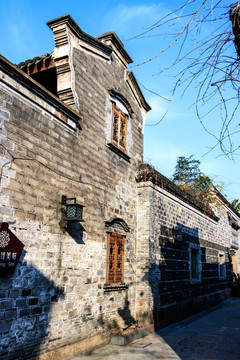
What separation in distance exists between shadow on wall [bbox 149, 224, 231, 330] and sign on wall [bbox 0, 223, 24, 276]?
4874mm

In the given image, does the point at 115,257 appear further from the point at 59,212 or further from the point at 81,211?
the point at 59,212

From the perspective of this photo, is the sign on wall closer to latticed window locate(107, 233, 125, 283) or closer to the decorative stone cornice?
latticed window locate(107, 233, 125, 283)

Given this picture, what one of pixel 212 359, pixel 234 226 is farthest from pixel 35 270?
pixel 234 226

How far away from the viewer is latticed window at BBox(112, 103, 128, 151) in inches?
354

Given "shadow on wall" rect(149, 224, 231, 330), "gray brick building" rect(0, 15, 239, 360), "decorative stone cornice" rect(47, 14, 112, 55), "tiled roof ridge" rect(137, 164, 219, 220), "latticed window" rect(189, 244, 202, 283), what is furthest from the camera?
"latticed window" rect(189, 244, 202, 283)

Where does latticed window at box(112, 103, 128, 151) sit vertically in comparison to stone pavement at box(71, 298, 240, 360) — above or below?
above

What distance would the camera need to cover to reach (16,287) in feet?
16.3

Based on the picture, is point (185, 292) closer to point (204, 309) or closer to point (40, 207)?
point (204, 309)

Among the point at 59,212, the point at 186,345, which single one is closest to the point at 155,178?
the point at 59,212

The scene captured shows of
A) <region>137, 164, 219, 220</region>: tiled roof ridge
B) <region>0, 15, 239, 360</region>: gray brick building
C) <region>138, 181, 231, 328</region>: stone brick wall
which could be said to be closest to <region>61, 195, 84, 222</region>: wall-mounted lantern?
<region>0, 15, 239, 360</region>: gray brick building

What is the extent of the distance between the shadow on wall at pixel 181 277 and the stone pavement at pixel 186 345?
24.7 inches

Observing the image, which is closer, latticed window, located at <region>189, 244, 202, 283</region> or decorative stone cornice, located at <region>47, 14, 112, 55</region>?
decorative stone cornice, located at <region>47, 14, 112, 55</region>

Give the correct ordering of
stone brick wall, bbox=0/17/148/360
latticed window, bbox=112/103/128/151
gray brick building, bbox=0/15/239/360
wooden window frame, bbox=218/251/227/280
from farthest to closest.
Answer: wooden window frame, bbox=218/251/227/280 < latticed window, bbox=112/103/128/151 < gray brick building, bbox=0/15/239/360 < stone brick wall, bbox=0/17/148/360

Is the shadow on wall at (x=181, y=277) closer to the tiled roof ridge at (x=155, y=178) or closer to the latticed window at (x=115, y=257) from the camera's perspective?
the latticed window at (x=115, y=257)
